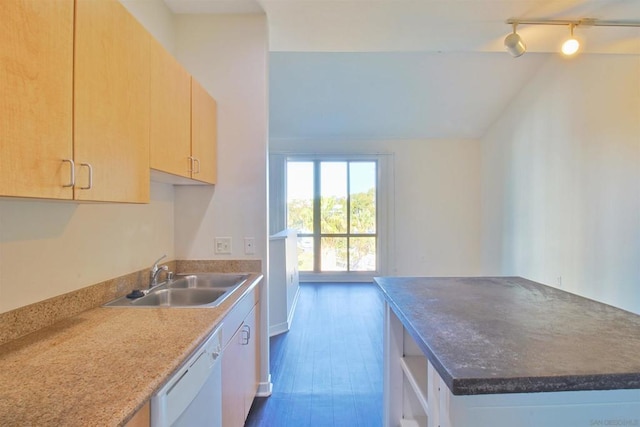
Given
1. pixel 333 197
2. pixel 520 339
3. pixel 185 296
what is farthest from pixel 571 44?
pixel 333 197

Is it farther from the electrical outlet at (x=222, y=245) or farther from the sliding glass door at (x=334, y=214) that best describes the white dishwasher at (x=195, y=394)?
the sliding glass door at (x=334, y=214)

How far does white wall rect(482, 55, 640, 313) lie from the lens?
→ 290 cm

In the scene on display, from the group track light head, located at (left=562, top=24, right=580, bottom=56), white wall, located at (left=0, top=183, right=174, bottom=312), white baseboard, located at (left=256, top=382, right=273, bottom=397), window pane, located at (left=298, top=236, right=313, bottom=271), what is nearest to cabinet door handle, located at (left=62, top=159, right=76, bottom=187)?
white wall, located at (left=0, top=183, right=174, bottom=312)

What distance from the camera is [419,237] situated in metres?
5.80

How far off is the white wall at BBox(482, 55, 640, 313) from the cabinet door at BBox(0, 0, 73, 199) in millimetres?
4070

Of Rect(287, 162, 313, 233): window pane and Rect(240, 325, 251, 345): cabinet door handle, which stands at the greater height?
Rect(287, 162, 313, 233): window pane

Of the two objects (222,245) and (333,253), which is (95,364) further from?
(333,253)

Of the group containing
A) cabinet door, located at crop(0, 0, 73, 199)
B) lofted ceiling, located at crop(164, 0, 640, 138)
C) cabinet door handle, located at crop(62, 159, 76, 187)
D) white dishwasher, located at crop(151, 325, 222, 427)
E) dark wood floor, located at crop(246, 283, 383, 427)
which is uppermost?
lofted ceiling, located at crop(164, 0, 640, 138)

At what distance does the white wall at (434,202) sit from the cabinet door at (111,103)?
4.50 meters

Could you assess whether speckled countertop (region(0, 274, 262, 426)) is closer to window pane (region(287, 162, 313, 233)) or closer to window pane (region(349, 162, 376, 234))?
window pane (region(287, 162, 313, 233))

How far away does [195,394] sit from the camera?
3.59 feet

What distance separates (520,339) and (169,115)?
1.76m

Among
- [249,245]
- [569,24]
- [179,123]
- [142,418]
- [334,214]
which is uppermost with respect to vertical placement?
[569,24]

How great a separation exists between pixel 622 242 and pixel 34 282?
4.30 metres
